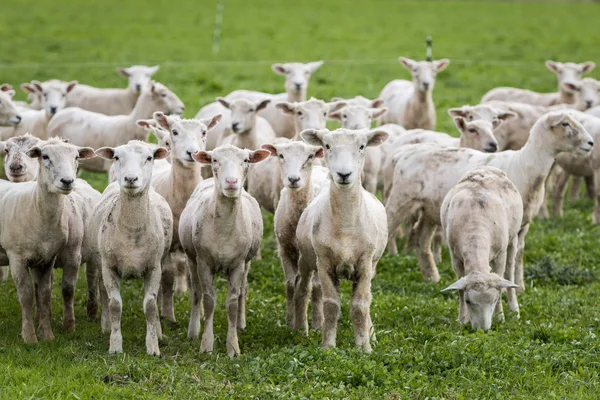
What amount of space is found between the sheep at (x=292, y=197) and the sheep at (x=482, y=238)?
1404mm

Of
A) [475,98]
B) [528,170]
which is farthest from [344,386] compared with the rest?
[475,98]

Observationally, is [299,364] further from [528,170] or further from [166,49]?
[166,49]

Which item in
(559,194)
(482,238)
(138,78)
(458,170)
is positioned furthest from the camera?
(138,78)

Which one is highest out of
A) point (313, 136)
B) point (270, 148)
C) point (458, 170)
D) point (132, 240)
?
point (313, 136)

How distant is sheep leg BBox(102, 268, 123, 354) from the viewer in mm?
8656

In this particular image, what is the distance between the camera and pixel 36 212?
30.0ft

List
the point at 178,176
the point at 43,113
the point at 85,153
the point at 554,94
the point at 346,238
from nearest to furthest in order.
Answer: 1. the point at 346,238
2. the point at 85,153
3. the point at 178,176
4. the point at 43,113
5. the point at 554,94

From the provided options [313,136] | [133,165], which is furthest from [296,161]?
[133,165]

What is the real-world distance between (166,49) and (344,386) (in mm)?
22751

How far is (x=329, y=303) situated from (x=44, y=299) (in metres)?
2.79

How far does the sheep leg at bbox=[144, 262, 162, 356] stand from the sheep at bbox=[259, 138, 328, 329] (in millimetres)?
1416

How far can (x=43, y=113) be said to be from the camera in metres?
16.3

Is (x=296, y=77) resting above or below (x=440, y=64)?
Result: below

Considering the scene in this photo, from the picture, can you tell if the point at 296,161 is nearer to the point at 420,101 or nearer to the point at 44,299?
the point at 44,299
